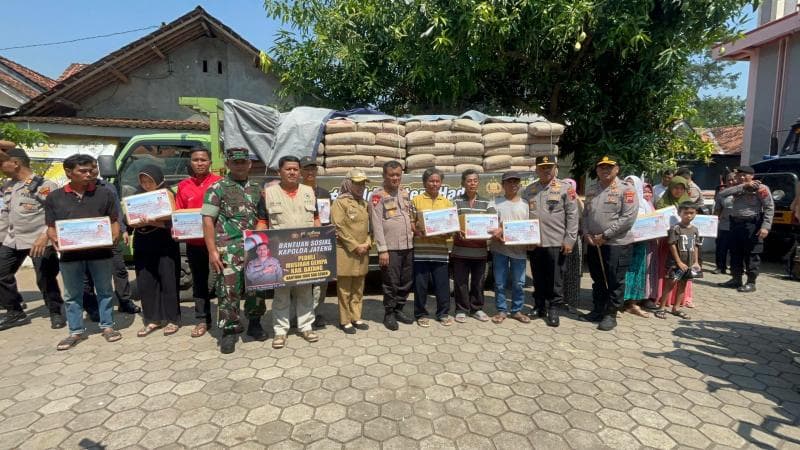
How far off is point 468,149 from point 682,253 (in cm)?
281

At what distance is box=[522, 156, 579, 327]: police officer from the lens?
4418 millimetres

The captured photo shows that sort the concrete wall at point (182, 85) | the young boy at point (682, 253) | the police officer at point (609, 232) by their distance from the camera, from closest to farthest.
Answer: the police officer at point (609, 232), the young boy at point (682, 253), the concrete wall at point (182, 85)

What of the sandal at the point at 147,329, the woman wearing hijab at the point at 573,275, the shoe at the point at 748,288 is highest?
the woman wearing hijab at the point at 573,275

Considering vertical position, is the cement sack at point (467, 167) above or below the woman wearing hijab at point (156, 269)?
above

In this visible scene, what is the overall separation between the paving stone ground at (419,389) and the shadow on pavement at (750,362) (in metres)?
0.02

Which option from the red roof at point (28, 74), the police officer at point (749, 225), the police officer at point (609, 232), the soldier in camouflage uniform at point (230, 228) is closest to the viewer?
the soldier in camouflage uniform at point (230, 228)

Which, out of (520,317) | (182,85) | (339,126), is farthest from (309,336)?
(182,85)

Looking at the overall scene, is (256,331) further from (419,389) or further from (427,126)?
(427,126)

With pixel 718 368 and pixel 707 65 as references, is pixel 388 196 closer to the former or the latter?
pixel 718 368

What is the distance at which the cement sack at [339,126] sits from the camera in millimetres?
5133

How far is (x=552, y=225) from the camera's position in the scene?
14.5 ft

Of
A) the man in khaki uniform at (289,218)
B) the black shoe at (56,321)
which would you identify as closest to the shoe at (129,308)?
the black shoe at (56,321)

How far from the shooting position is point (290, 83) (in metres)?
8.27

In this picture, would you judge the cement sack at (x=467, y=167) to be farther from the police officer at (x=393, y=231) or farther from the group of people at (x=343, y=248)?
the police officer at (x=393, y=231)
